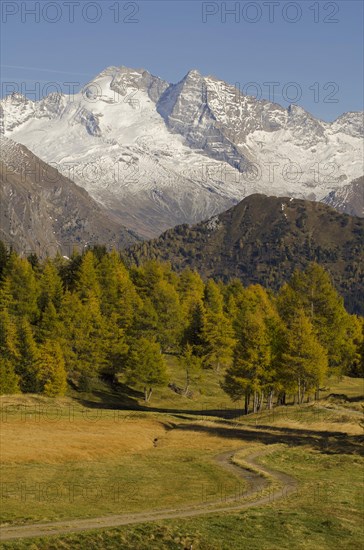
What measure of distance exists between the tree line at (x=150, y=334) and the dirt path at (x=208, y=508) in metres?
25.2

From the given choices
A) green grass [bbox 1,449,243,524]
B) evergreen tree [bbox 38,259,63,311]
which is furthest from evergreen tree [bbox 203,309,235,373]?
green grass [bbox 1,449,243,524]

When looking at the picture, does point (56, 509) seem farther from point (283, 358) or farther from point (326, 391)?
point (326, 391)

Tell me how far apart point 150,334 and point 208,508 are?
66.6 m

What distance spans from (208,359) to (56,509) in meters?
74.6

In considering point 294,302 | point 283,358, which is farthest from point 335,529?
point 294,302

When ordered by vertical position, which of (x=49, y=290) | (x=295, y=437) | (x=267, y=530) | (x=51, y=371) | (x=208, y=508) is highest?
(x=49, y=290)

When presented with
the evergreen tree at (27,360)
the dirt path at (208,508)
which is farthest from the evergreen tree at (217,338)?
the dirt path at (208,508)

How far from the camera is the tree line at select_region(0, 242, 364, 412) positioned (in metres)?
90.6

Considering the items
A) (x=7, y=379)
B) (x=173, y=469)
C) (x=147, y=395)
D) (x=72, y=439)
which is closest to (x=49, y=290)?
(x=147, y=395)

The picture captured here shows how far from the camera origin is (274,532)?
4328 centimetres

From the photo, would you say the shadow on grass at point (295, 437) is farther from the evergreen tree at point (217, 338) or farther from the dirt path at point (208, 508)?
the evergreen tree at point (217, 338)

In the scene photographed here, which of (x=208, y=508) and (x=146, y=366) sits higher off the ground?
(x=146, y=366)

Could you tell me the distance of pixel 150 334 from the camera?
11444 cm

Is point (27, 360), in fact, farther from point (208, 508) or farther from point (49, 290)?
point (208, 508)
